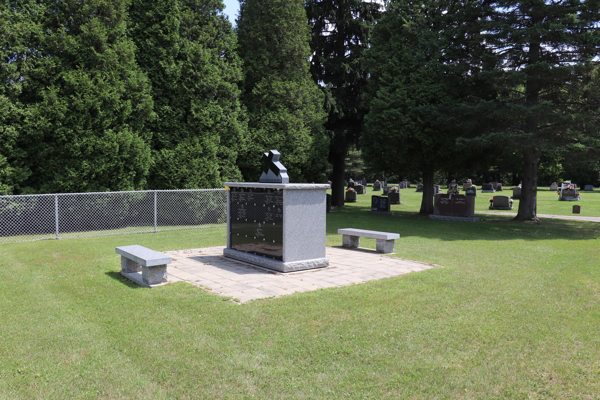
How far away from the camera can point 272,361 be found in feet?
15.1

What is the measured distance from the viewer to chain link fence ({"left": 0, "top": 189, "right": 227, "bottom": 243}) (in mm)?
13648

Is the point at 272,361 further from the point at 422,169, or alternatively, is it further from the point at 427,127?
the point at 422,169

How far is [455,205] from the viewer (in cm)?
2003

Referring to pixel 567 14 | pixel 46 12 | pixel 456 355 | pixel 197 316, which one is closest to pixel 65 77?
pixel 46 12

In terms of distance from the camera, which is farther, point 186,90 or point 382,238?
point 186,90

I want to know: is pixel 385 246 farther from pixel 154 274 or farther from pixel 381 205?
pixel 381 205

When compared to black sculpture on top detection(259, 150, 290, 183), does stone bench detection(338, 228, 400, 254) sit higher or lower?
lower

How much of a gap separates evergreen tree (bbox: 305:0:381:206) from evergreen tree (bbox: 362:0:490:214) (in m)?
2.56

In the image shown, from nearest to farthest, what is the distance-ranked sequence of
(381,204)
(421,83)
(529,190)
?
(529,190), (421,83), (381,204)

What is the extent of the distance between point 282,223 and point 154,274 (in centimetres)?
254

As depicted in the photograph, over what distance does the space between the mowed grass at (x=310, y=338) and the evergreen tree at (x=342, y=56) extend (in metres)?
16.4

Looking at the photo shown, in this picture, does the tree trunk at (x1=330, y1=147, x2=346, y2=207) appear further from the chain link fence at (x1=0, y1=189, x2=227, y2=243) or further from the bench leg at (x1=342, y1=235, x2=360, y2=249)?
the bench leg at (x1=342, y1=235, x2=360, y2=249)

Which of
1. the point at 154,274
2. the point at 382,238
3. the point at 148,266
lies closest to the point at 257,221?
the point at 154,274

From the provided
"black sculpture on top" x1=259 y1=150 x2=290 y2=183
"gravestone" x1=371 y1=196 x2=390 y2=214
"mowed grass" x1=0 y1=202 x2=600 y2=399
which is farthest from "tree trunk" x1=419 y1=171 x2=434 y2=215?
"black sculpture on top" x1=259 y1=150 x2=290 y2=183
